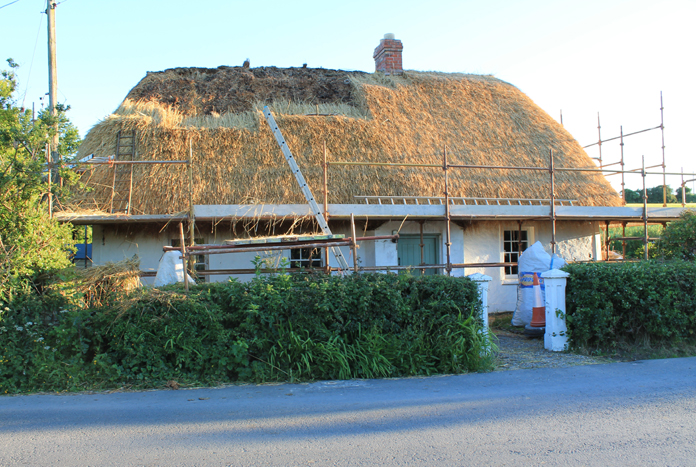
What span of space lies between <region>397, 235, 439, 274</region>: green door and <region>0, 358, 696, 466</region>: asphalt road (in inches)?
218

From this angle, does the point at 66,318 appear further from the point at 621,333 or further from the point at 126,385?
the point at 621,333

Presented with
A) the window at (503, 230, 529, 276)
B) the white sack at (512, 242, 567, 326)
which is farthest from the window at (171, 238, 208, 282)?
the window at (503, 230, 529, 276)

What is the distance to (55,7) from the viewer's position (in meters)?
9.68

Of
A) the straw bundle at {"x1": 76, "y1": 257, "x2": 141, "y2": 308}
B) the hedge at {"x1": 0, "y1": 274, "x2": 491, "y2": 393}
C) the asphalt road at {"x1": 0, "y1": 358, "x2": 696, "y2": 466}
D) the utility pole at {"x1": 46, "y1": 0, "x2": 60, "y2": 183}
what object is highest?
the utility pole at {"x1": 46, "y1": 0, "x2": 60, "y2": 183}

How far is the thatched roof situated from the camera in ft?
35.7

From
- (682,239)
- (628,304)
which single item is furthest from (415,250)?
(682,239)

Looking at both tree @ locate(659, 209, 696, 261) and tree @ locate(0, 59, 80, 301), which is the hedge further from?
tree @ locate(659, 209, 696, 261)

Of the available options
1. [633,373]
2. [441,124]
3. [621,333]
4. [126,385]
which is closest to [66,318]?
[126,385]

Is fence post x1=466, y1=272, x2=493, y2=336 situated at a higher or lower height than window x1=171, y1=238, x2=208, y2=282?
lower

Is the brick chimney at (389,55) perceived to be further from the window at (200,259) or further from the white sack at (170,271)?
the white sack at (170,271)

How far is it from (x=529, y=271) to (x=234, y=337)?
6038 mm

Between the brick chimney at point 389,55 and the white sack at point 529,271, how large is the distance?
8.52 metres

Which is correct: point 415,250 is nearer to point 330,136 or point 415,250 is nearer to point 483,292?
point 330,136

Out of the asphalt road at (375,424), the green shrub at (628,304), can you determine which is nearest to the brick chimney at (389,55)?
the green shrub at (628,304)
